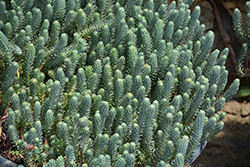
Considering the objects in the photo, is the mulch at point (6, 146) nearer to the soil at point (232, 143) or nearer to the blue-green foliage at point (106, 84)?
the blue-green foliage at point (106, 84)

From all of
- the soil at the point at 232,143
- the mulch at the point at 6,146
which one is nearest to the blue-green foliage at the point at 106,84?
the mulch at the point at 6,146

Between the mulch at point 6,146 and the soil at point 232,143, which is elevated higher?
the mulch at point 6,146

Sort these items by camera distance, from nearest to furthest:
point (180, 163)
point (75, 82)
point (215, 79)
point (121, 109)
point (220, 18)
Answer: point (180, 163) < point (121, 109) < point (75, 82) < point (215, 79) < point (220, 18)

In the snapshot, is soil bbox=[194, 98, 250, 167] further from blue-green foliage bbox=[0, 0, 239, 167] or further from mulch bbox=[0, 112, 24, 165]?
mulch bbox=[0, 112, 24, 165]

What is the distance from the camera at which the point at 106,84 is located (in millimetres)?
1378

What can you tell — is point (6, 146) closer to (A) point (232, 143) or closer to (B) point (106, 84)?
(B) point (106, 84)

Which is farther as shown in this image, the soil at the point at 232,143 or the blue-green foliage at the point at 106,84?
the soil at the point at 232,143

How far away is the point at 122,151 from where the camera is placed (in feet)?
3.79

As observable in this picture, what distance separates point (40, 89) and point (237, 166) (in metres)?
2.14

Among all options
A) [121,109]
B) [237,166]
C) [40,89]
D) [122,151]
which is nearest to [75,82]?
[40,89]

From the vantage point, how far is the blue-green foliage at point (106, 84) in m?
1.16

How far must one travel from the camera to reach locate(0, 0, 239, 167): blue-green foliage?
1.16 m

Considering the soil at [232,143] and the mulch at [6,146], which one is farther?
the soil at [232,143]

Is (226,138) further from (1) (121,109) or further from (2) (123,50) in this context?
(1) (121,109)
